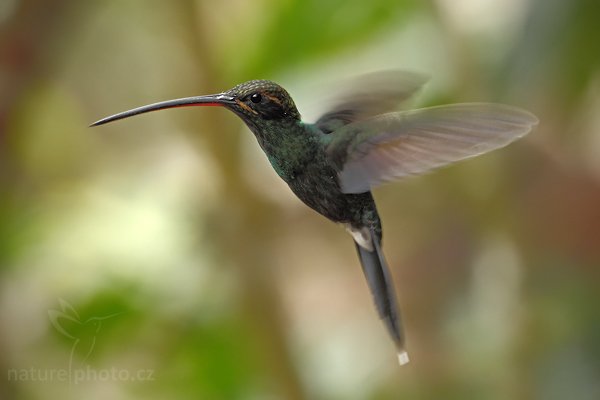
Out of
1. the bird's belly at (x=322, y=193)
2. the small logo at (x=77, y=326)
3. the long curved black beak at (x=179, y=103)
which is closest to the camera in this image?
the long curved black beak at (x=179, y=103)

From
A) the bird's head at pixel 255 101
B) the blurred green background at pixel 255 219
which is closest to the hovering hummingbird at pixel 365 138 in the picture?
the bird's head at pixel 255 101

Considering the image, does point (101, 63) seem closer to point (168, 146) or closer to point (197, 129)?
point (168, 146)

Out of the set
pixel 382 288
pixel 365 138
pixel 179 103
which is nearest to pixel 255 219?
pixel 382 288

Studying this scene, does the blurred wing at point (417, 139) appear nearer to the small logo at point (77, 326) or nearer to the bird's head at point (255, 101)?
the bird's head at point (255, 101)

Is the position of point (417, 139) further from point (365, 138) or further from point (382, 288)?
point (382, 288)

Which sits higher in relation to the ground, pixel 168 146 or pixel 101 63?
pixel 101 63

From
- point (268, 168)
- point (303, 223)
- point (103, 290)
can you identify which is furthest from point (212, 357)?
point (303, 223)

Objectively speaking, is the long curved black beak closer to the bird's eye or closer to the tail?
the bird's eye
